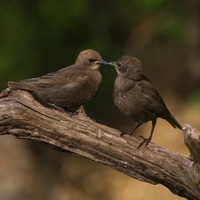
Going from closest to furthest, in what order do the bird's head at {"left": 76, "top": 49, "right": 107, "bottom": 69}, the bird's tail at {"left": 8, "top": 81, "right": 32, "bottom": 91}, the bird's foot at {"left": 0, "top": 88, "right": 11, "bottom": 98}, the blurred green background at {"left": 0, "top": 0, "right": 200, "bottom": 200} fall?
the bird's foot at {"left": 0, "top": 88, "right": 11, "bottom": 98}
the bird's tail at {"left": 8, "top": 81, "right": 32, "bottom": 91}
the bird's head at {"left": 76, "top": 49, "right": 107, "bottom": 69}
the blurred green background at {"left": 0, "top": 0, "right": 200, "bottom": 200}

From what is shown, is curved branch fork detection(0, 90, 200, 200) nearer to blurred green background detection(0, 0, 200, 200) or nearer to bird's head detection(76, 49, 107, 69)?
bird's head detection(76, 49, 107, 69)

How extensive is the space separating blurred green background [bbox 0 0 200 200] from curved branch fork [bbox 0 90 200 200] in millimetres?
5400

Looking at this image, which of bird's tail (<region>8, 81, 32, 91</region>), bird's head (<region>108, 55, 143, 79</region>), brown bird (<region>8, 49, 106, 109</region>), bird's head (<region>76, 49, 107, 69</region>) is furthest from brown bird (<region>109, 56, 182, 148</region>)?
bird's tail (<region>8, 81, 32, 91</region>)

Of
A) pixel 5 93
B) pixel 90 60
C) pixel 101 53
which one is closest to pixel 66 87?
pixel 90 60

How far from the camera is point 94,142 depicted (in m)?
8.78

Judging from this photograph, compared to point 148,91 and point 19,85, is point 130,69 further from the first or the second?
point 19,85

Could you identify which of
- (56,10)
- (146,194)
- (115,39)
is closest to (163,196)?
(146,194)

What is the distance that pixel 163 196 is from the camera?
16.6 meters

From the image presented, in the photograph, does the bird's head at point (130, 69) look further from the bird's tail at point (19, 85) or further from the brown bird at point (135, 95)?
the bird's tail at point (19, 85)

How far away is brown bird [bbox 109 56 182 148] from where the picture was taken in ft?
30.9

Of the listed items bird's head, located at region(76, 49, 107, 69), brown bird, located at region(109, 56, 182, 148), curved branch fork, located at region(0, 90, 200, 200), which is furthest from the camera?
bird's head, located at region(76, 49, 107, 69)

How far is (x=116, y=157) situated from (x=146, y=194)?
A: 813cm

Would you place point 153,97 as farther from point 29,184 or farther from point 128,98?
point 29,184

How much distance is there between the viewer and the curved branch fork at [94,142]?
8.72m
